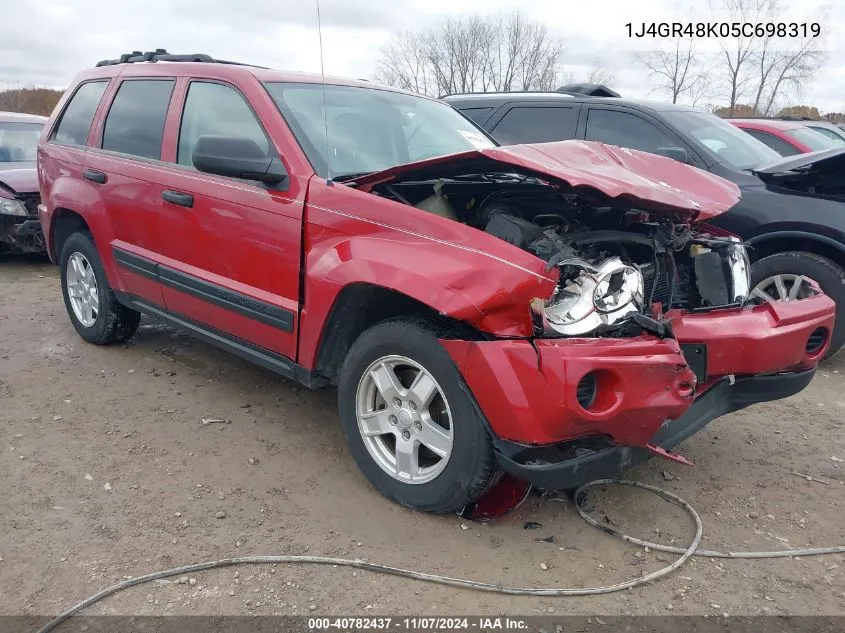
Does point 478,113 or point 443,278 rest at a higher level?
point 478,113

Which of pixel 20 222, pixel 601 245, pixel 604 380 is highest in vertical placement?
pixel 601 245

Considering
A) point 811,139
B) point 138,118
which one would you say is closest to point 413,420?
point 138,118

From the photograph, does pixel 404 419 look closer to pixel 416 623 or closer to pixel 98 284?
pixel 416 623

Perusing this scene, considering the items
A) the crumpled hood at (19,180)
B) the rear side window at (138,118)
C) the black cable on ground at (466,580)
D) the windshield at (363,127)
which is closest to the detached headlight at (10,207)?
the crumpled hood at (19,180)

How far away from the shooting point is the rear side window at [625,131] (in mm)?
5602

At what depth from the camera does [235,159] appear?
3152mm

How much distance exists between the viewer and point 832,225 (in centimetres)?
461

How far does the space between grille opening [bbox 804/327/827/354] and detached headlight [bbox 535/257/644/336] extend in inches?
37.0

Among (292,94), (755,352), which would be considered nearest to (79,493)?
(292,94)

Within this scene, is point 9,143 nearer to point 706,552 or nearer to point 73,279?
point 73,279

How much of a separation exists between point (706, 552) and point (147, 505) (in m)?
2.29

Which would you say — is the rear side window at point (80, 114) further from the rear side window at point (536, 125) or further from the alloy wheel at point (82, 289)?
the rear side window at point (536, 125)

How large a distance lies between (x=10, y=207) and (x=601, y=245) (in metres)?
6.88

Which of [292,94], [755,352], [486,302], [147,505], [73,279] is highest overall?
[292,94]
